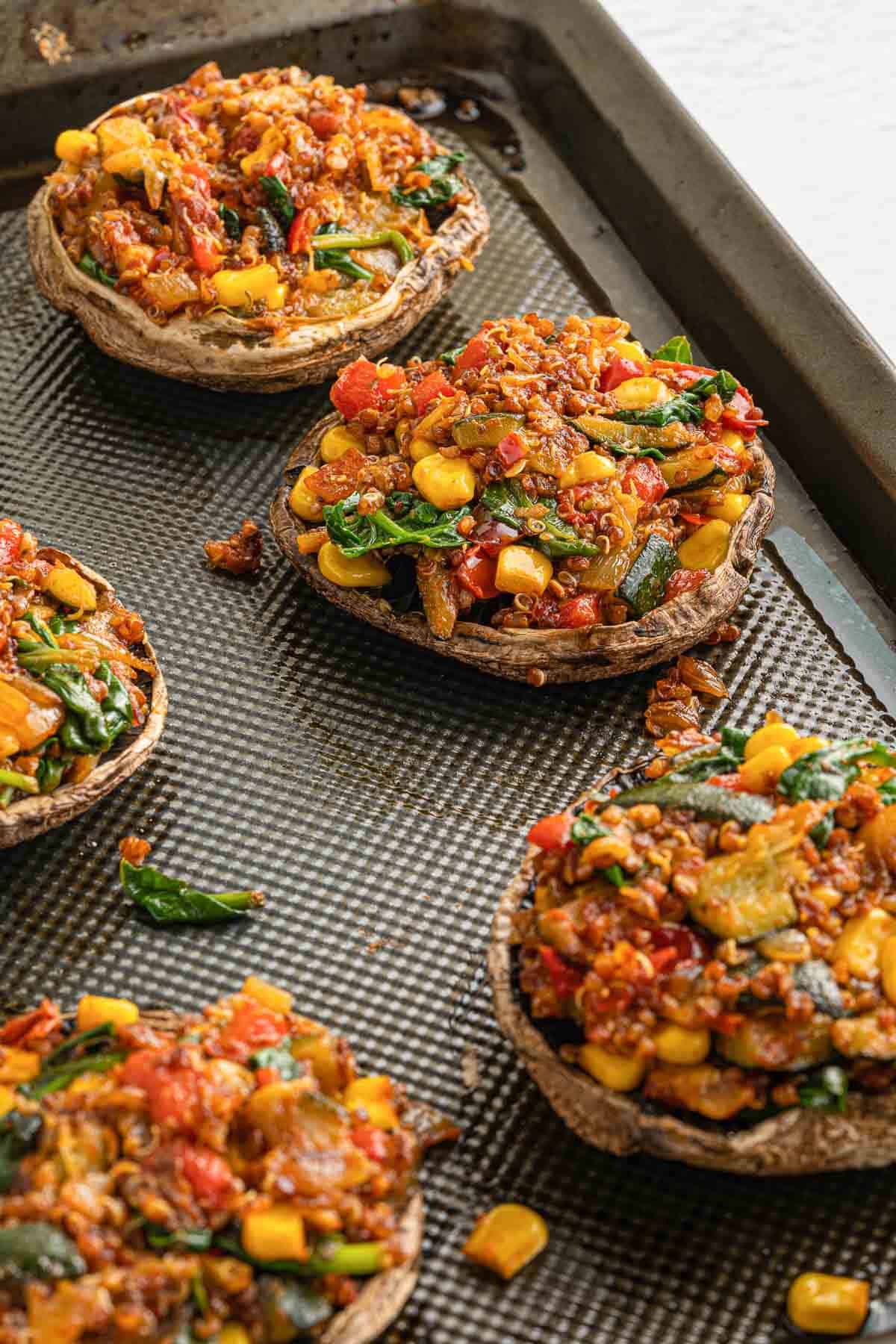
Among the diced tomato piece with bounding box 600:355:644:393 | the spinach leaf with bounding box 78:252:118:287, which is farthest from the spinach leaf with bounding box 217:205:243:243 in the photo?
the diced tomato piece with bounding box 600:355:644:393

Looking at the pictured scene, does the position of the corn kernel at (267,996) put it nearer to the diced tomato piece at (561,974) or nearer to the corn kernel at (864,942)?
the diced tomato piece at (561,974)

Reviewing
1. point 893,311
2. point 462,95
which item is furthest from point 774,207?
point 462,95

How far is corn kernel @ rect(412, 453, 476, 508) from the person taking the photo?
5074 mm

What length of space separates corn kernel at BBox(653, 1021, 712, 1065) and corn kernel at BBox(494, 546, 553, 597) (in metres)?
1.55

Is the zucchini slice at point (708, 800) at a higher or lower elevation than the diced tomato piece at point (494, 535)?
higher

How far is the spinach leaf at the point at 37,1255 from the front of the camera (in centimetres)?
354

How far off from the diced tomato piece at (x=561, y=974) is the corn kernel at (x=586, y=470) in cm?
159

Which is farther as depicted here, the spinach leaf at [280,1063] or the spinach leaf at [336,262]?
the spinach leaf at [336,262]

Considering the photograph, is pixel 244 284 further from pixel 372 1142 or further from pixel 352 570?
pixel 372 1142

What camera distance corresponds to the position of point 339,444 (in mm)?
5477

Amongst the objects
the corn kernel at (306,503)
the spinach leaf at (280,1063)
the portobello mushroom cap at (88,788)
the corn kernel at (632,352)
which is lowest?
the portobello mushroom cap at (88,788)

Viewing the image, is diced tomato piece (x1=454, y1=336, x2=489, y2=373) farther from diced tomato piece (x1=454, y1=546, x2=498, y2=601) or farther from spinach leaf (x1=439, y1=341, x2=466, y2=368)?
diced tomato piece (x1=454, y1=546, x2=498, y2=601)

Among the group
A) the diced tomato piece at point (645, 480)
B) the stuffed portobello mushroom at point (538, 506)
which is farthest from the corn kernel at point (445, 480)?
the diced tomato piece at point (645, 480)

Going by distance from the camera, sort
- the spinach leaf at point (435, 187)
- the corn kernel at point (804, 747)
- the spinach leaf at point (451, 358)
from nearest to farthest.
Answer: the corn kernel at point (804, 747), the spinach leaf at point (451, 358), the spinach leaf at point (435, 187)
